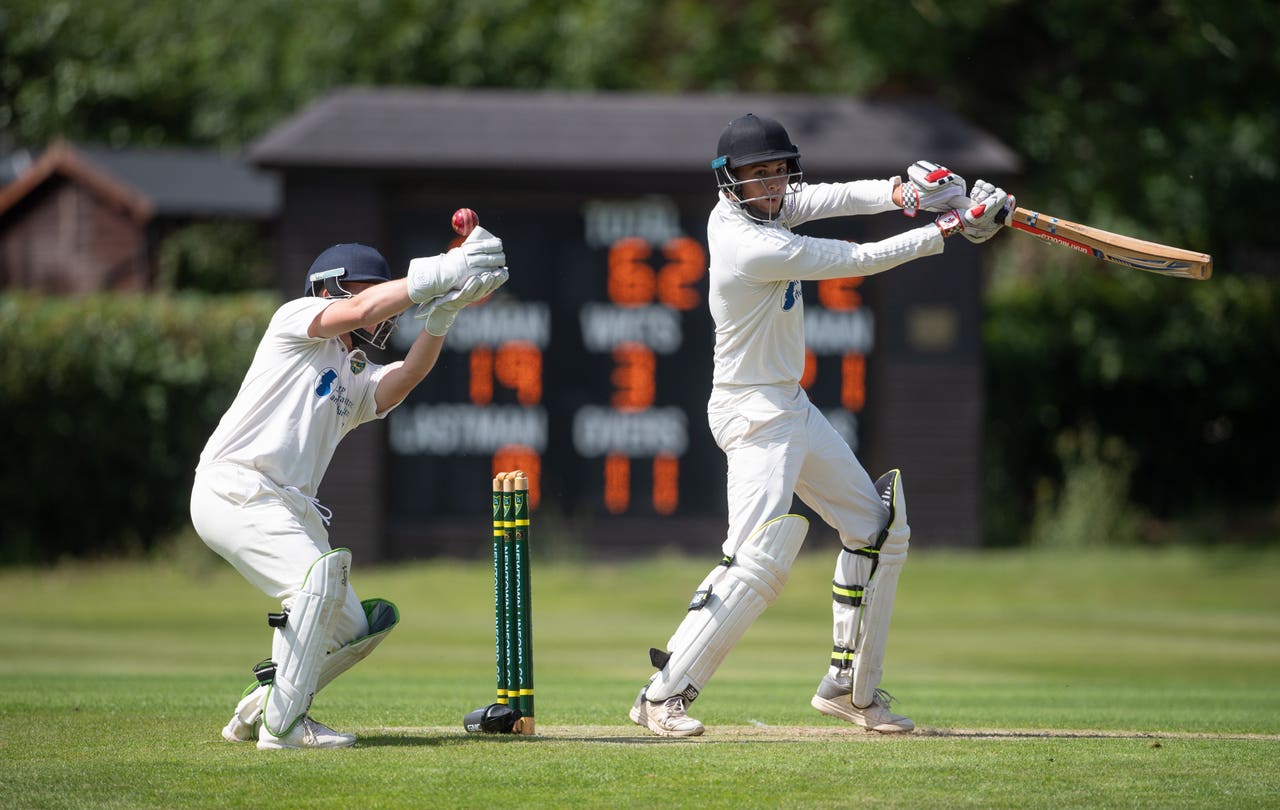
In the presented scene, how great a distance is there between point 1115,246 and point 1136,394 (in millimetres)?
11823

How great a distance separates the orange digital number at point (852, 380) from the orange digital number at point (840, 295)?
41 cm

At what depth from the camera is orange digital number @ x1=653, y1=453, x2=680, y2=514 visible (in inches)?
569

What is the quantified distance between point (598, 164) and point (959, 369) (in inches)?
145

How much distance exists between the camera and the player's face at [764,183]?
614 centimetres

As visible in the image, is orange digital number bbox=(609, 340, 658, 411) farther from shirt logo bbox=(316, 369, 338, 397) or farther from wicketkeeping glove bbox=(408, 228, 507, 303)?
wicketkeeping glove bbox=(408, 228, 507, 303)

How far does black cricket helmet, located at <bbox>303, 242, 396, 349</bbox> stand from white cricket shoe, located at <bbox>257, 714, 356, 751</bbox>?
133cm

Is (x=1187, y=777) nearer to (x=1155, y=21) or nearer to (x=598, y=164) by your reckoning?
(x=598, y=164)

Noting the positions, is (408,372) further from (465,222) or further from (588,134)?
(588,134)

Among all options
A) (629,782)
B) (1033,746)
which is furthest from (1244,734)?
(629,782)

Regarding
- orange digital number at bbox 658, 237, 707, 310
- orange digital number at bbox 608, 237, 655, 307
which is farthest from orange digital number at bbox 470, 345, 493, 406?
orange digital number at bbox 658, 237, 707, 310

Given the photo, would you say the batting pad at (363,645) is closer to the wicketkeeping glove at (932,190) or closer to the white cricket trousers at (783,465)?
the white cricket trousers at (783,465)

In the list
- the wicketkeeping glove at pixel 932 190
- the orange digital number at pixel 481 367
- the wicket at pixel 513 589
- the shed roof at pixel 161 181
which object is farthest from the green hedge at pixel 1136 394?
the shed roof at pixel 161 181

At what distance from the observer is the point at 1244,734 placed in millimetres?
6551

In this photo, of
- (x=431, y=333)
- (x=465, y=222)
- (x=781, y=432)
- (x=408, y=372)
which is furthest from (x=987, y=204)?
(x=408, y=372)
